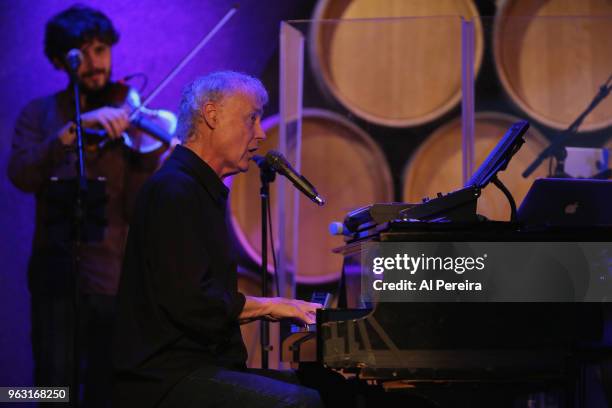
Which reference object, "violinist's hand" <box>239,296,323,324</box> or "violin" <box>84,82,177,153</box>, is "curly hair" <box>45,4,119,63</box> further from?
"violinist's hand" <box>239,296,323,324</box>

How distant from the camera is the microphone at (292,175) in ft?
7.95

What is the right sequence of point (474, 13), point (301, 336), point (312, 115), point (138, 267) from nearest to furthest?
1. point (138, 267)
2. point (301, 336)
3. point (312, 115)
4. point (474, 13)

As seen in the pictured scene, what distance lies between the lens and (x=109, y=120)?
3504 mm

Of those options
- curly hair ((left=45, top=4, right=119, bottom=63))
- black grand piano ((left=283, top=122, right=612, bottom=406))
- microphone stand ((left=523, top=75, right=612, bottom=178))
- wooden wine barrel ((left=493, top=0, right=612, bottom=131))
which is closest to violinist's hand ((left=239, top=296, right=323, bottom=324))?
black grand piano ((left=283, top=122, right=612, bottom=406))

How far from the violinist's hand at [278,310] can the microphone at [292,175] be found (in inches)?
15.1

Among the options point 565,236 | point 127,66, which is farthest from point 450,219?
point 127,66

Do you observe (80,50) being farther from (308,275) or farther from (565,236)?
(565,236)

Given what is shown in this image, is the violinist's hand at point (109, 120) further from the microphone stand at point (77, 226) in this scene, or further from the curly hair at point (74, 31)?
the curly hair at point (74, 31)

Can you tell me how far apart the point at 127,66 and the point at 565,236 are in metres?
2.90

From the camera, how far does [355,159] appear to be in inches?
144

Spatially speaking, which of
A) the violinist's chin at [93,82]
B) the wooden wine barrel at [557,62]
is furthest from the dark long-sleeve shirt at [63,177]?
the wooden wine barrel at [557,62]

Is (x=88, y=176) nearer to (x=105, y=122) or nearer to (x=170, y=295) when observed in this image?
(x=105, y=122)

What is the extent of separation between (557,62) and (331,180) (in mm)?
1234

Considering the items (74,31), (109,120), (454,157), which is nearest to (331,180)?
(454,157)
